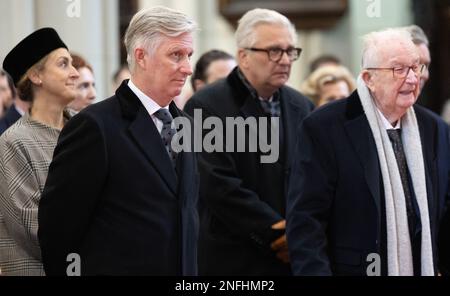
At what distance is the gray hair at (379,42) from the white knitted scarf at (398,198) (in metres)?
0.15

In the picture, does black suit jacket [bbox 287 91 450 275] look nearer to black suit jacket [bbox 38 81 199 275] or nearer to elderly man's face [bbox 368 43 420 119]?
elderly man's face [bbox 368 43 420 119]

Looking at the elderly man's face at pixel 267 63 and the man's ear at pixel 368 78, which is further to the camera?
the elderly man's face at pixel 267 63

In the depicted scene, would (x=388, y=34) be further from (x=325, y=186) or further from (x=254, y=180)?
(x=254, y=180)

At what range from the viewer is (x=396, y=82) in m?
4.70

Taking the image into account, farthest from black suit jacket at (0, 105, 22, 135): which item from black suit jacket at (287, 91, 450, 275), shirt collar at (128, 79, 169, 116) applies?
shirt collar at (128, 79, 169, 116)

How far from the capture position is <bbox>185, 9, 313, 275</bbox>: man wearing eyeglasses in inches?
209

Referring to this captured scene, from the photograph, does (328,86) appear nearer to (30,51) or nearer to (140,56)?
(30,51)

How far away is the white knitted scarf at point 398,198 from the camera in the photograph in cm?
462

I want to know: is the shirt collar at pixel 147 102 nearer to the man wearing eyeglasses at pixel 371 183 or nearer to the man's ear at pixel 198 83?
the man wearing eyeglasses at pixel 371 183

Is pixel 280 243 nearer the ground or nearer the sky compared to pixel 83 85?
nearer the ground

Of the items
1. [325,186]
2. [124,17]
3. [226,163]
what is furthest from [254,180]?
[124,17]

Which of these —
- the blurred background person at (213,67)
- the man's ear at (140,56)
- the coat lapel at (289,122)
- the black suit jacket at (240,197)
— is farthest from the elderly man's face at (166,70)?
the blurred background person at (213,67)

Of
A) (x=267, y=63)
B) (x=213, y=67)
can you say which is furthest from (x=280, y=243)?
(x=213, y=67)

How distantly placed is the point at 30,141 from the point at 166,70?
764mm
